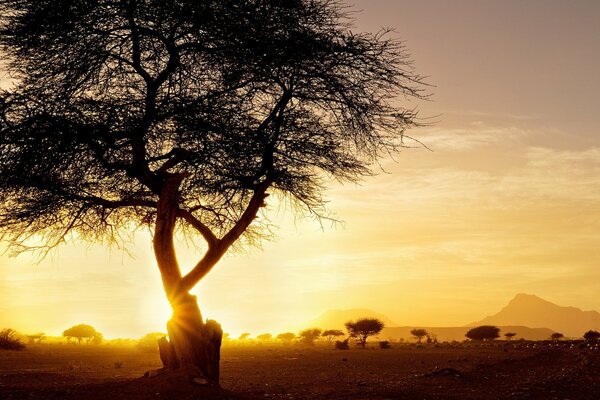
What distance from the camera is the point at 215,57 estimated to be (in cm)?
1288

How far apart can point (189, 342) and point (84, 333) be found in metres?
59.4

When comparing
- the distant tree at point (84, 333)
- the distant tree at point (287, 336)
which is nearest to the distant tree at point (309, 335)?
the distant tree at point (287, 336)

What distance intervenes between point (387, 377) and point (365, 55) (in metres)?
11.0

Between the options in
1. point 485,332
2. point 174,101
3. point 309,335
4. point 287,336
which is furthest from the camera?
Result: point 287,336

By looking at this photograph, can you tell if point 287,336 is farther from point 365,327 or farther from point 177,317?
point 177,317

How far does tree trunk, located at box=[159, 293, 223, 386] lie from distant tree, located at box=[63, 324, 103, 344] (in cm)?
5795

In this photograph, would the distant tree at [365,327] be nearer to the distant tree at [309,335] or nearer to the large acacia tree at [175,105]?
the distant tree at [309,335]

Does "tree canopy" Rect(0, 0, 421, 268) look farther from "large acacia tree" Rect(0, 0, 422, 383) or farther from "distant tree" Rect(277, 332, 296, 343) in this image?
"distant tree" Rect(277, 332, 296, 343)

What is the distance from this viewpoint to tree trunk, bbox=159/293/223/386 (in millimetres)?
12547

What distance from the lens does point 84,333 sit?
66.4 meters

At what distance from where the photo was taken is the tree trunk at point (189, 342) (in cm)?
1255

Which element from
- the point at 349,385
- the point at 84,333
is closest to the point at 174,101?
the point at 349,385

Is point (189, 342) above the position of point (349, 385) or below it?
above

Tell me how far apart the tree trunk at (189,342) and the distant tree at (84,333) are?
57.9 metres
